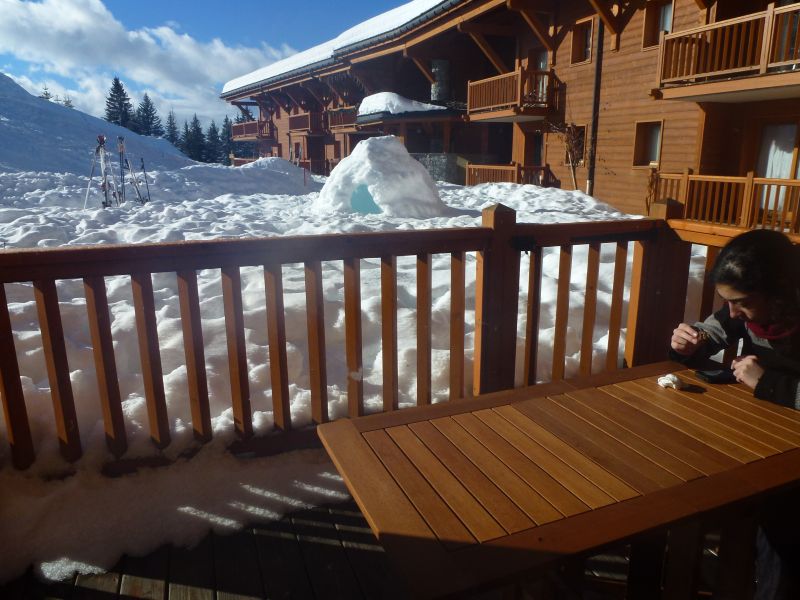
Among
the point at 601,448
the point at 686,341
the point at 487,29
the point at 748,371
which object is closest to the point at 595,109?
the point at 487,29

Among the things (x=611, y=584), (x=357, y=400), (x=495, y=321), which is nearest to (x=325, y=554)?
(x=357, y=400)

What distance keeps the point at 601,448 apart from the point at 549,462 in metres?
0.17

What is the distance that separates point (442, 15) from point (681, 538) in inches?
687

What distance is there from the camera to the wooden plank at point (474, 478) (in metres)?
1.26

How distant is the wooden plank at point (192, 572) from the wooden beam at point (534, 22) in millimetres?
15234

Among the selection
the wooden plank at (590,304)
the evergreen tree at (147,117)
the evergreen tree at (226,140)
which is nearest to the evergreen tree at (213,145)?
the evergreen tree at (226,140)

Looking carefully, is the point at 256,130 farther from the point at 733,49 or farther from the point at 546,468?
the point at 546,468

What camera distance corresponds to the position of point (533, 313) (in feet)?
9.69

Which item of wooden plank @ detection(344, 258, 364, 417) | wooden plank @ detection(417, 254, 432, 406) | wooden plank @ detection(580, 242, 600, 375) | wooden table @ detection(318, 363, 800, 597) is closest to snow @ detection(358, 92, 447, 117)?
wooden plank @ detection(580, 242, 600, 375)

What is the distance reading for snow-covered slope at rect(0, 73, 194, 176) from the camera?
1057 inches

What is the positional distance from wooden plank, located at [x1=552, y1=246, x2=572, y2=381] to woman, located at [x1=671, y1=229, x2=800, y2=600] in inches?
42.8

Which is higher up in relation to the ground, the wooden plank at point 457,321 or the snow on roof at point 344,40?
the snow on roof at point 344,40

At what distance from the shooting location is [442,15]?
16547 mm

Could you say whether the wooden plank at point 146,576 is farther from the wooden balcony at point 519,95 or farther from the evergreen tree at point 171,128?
the evergreen tree at point 171,128
